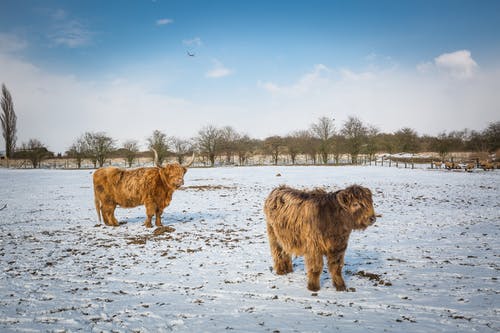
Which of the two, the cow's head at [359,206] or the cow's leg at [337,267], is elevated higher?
the cow's head at [359,206]

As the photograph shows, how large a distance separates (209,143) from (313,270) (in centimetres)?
6014

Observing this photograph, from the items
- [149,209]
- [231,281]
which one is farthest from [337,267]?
[149,209]

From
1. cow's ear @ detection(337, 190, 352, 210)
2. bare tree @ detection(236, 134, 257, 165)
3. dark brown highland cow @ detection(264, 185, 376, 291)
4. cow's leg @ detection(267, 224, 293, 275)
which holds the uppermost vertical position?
bare tree @ detection(236, 134, 257, 165)

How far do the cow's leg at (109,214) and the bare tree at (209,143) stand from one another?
173 feet

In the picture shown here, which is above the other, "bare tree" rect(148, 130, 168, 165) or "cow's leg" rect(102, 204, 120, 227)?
"bare tree" rect(148, 130, 168, 165)

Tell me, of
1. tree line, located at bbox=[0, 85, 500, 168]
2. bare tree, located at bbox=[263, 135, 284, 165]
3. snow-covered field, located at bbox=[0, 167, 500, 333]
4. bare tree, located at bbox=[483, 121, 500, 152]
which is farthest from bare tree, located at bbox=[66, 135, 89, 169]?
bare tree, located at bbox=[483, 121, 500, 152]

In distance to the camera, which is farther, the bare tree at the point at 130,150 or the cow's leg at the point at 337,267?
the bare tree at the point at 130,150

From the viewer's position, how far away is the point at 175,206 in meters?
13.9

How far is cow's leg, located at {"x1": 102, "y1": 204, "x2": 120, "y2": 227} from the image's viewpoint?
9641 millimetres

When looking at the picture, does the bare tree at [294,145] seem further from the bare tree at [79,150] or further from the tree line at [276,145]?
the bare tree at [79,150]

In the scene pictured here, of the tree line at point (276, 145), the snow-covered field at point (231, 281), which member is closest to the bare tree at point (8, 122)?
the tree line at point (276, 145)

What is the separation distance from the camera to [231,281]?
5.23 metres

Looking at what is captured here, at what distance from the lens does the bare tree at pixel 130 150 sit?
2376 inches

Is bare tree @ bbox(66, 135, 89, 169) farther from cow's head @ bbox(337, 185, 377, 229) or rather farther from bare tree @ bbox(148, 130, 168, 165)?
cow's head @ bbox(337, 185, 377, 229)
